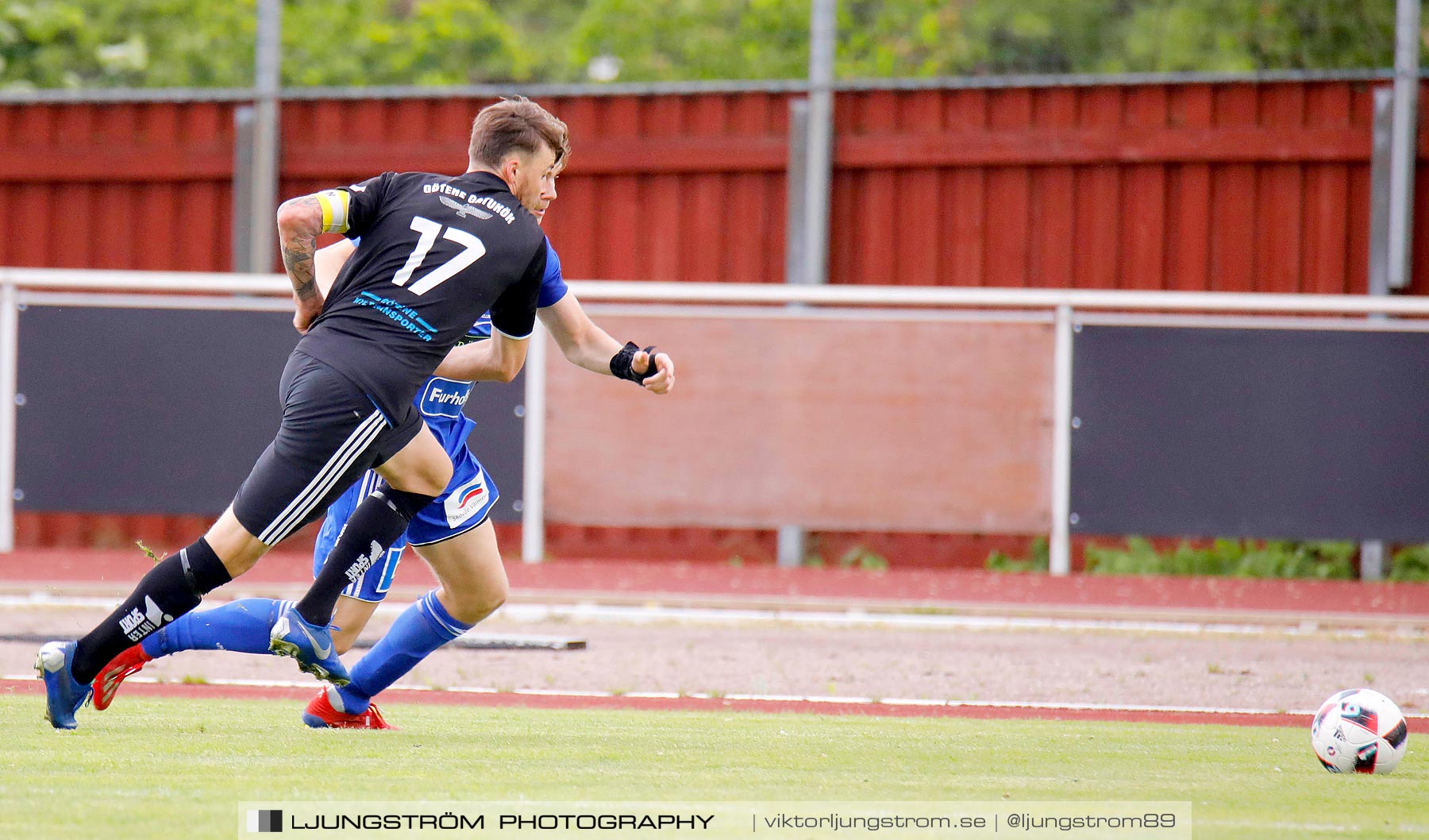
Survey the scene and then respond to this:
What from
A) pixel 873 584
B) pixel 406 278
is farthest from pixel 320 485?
pixel 873 584

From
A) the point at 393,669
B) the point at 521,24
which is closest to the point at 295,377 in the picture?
the point at 393,669

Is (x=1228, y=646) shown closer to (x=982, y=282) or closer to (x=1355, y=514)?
(x=1355, y=514)

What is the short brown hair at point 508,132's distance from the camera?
482 cm

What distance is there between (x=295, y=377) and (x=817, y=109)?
807cm

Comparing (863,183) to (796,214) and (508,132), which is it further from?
(508,132)

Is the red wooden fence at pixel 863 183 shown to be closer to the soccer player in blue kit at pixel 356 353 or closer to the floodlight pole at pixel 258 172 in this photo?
the floodlight pole at pixel 258 172

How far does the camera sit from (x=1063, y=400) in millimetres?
11039

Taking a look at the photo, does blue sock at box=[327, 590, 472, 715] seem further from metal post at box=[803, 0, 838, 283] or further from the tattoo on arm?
metal post at box=[803, 0, 838, 283]

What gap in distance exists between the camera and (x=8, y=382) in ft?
37.5

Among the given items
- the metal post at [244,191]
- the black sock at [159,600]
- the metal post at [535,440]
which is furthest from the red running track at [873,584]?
the black sock at [159,600]

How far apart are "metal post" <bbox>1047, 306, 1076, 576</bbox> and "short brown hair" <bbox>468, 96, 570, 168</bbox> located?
6785 mm

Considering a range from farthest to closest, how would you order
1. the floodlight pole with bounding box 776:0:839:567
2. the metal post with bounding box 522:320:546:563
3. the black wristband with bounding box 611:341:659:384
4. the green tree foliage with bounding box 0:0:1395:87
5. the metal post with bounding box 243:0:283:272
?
the green tree foliage with bounding box 0:0:1395:87, the metal post with bounding box 243:0:283:272, the floodlight pole with bounding box 776:0:839:567, the metal post with bounding box 522:320:546:563, the black wristband with bounding box 611:341:659:384

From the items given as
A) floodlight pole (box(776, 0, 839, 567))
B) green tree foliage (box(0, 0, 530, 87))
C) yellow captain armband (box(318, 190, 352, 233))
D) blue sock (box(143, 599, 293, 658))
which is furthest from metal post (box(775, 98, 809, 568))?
green tree foliage (box(0, 0, 530, 87))

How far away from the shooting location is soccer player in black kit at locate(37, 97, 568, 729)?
4434 millimetres
